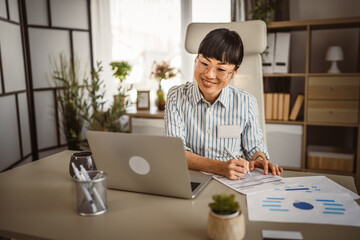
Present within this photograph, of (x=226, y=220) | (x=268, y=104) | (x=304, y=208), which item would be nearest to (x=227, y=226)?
(x=226, y=220)

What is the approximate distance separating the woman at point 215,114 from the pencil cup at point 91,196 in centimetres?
63

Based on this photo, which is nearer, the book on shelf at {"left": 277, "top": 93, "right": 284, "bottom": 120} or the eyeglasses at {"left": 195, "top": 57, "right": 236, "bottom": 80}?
the eyeglasses at {"left": 195, "top": 57, "right": 236, "bottom": 80}

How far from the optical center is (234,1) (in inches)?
128

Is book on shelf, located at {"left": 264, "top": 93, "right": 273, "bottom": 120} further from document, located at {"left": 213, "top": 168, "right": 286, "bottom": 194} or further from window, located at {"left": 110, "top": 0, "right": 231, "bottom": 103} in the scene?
document, located at {"left": 213, "top": 168, "right": 286, "bottom": 194}

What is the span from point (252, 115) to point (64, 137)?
2801 mm

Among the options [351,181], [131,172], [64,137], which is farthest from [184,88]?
[64,137]

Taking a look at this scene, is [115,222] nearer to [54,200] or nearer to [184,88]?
[54,200]

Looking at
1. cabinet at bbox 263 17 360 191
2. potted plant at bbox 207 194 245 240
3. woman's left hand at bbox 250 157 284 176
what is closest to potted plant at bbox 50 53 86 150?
cabinet at bbox 263 17 360 191

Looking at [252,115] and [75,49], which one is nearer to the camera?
[252,115]

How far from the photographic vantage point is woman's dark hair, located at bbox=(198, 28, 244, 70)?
141 cm

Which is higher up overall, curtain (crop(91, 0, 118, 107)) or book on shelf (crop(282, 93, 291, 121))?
curtain (crop(91, 0, 118, 107))

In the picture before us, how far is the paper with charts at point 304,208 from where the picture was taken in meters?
0.84

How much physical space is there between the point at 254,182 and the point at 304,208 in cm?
24

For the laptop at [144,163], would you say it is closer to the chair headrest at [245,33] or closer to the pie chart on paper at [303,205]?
the pie chart on paper at [303,205]
